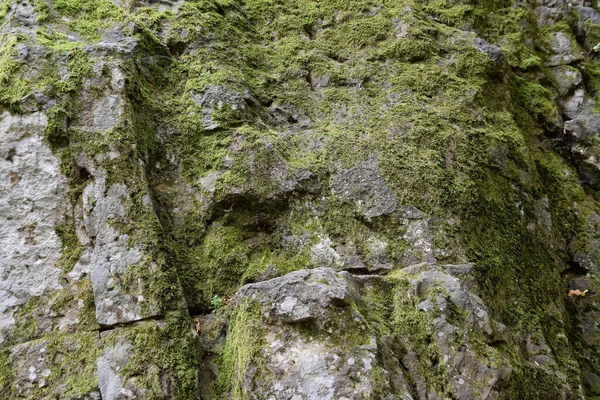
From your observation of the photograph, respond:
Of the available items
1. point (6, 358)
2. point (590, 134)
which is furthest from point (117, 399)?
point (590, 134)

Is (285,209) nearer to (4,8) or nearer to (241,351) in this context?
(241,351)

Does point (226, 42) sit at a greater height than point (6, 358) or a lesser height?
greater

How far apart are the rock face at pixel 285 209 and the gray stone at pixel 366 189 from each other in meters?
0.02

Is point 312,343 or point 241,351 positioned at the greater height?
point 312,343

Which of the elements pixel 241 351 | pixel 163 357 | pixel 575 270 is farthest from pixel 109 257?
pixel 575 270

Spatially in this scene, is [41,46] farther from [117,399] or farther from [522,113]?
[522,113]

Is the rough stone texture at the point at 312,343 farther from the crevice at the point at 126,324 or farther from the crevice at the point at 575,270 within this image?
the crevice at the point at 575,270

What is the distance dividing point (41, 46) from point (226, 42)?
89.8 inches

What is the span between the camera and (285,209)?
15.3 ft

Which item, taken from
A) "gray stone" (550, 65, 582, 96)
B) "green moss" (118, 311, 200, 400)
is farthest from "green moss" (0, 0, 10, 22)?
"gray stone" (550, 65, 582, 96)

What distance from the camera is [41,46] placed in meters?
4.83

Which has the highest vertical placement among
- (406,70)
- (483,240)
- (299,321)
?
(406,70)

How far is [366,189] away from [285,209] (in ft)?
2.97

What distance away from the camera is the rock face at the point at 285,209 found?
133 inches
